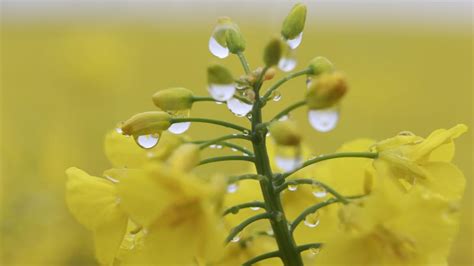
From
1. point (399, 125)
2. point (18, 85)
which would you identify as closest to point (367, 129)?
point (399, 125)

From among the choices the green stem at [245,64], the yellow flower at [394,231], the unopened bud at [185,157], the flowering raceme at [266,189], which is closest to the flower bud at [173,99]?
the flowering raceme at [266,189]

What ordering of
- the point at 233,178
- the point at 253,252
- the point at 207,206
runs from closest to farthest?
the point at 207,206, the point at 233,178, the point at 253,252

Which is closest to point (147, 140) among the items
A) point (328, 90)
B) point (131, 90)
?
point (328, 90)

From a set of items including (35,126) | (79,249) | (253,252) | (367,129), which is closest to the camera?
(253,252)

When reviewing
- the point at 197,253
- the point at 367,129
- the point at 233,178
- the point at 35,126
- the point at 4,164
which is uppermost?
the point at 367,129

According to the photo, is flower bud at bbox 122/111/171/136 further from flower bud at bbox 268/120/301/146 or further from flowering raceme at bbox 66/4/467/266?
flower bud at bbox 268/120/301/146

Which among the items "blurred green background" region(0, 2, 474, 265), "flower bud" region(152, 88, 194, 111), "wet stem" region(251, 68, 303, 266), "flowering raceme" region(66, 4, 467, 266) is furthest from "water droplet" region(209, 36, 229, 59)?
"blurred green background" region(0, 2, 474, 265)

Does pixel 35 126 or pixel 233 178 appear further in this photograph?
pixel 35 126

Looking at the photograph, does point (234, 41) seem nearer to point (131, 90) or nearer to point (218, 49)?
point (218, 49)

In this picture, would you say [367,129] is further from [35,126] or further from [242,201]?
[242,201]
